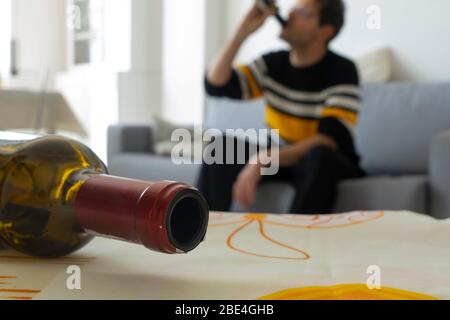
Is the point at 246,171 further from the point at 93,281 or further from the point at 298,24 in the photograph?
the point at 93,281

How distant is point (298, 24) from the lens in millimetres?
1550

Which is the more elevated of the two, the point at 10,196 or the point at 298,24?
the point at 298,24

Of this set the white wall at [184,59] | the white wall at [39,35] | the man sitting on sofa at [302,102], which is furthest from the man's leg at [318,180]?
the white wall at [39,35]

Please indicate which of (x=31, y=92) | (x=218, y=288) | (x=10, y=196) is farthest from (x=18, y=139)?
(x=31, y=92)

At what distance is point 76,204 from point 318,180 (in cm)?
109

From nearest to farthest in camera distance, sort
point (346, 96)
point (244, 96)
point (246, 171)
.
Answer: point (246, 171) < point (346, 96) < point (244, 96)

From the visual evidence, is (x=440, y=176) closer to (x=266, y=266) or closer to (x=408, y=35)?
(x=408, y=35)

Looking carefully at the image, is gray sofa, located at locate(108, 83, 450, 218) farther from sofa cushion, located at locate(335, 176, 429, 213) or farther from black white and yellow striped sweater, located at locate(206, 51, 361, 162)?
black white and yellow striped sweater, located at locate(206, 51, 361, 162)

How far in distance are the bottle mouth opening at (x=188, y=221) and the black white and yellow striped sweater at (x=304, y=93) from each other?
3.84ft

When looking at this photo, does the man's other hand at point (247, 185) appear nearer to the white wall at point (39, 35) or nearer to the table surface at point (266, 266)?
the table surface at point (266, 266)

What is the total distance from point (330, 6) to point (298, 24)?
10cm

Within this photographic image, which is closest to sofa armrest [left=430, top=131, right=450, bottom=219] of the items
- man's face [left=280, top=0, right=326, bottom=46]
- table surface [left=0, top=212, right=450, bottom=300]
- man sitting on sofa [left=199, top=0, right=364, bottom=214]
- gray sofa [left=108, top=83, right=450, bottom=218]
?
gray sofa [left=108, top=83, right=450, bottom=218]

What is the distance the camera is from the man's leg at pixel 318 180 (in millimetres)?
1341

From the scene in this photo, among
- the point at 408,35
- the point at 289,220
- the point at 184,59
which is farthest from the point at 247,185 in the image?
the point at 184,59
